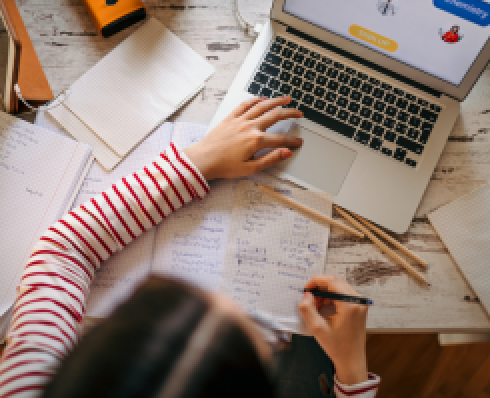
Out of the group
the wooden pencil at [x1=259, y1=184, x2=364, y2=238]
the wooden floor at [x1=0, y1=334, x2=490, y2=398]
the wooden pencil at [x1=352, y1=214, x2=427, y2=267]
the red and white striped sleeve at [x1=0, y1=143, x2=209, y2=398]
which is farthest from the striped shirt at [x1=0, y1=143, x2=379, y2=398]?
the wooden floor at [x1=0, y1=334, x2=490, y2=398]

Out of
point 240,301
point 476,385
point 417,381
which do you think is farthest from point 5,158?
point 476,385

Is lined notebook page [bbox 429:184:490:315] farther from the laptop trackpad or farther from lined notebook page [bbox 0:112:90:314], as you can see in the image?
lined notebook page [bbox 0:112:90:314]

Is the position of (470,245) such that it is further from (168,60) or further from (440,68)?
(168,60)

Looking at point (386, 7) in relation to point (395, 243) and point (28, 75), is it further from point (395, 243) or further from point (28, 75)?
point (28, 75)

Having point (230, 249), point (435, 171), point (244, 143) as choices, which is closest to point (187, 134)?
point (244, 143)

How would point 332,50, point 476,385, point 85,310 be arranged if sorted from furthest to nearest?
point 476,385 → point 332,50 → point 85,310

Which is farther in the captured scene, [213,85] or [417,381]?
[417,381]

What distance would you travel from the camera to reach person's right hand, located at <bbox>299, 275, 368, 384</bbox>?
0.61 meters

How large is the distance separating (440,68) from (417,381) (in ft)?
3.09

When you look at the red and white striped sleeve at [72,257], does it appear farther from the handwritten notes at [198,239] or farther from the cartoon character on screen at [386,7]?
the cartoon character on screen at [386,7]

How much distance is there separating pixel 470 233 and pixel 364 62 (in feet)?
1.23

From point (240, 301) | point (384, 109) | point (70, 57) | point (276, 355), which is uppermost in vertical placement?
point (384, 109)

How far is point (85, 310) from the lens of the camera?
618 millimetres

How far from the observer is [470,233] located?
674mm
